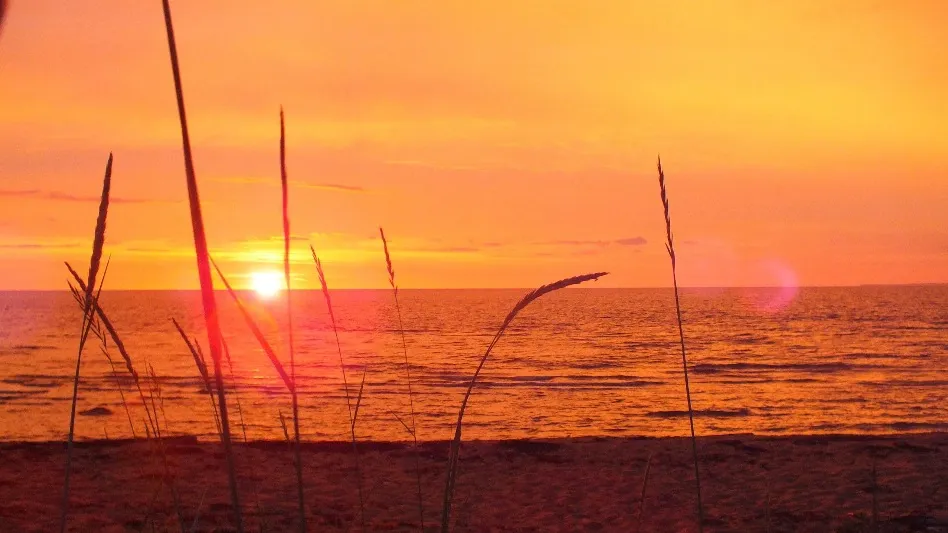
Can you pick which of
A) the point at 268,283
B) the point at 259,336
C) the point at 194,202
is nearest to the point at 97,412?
the point at 268,283

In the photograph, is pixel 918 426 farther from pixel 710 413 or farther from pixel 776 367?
pixel 776 367

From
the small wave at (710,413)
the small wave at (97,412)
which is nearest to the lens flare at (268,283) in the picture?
the small wave at (710,413)

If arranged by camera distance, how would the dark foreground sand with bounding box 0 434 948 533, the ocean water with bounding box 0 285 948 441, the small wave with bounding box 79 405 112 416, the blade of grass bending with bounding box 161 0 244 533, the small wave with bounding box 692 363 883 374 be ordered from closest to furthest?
the blade of grass bending with bounding box 161 0 244 533 → the dark foreground sand with bounding box 0 434 948 533 → the ocean water with bounding box 0 285 948 441 → the small wave with bounding box 79 405 112 416 → the small wave with bounding box 692 363 883 374

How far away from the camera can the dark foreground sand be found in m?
9.95

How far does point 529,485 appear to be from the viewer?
12.1 metres

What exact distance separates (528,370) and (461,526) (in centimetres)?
2745

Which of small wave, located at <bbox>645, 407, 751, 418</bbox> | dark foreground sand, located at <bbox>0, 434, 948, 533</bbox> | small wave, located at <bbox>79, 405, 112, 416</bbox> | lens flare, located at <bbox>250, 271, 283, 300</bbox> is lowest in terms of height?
small wave, located at <bbox>645, 407, 751, 418</bbox>

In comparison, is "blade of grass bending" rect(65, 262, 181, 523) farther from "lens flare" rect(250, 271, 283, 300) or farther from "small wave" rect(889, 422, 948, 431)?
"small wave" rect(889, 422, 948, 431)

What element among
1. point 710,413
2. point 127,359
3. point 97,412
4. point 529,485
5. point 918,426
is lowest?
point 918,426

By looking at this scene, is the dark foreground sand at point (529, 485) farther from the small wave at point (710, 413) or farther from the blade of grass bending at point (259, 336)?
the small wave at point (710, 413)

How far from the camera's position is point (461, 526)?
981 cm

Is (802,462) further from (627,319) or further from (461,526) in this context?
(627,319)

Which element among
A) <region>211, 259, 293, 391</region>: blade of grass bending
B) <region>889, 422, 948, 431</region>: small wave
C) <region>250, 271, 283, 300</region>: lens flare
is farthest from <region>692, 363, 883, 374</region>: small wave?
<region>211, 259, 293, 391</region>: blade of grass bending

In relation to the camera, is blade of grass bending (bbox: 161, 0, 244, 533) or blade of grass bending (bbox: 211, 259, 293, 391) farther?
blade of grass bending (bbox: 211, 259, 293, 391)
